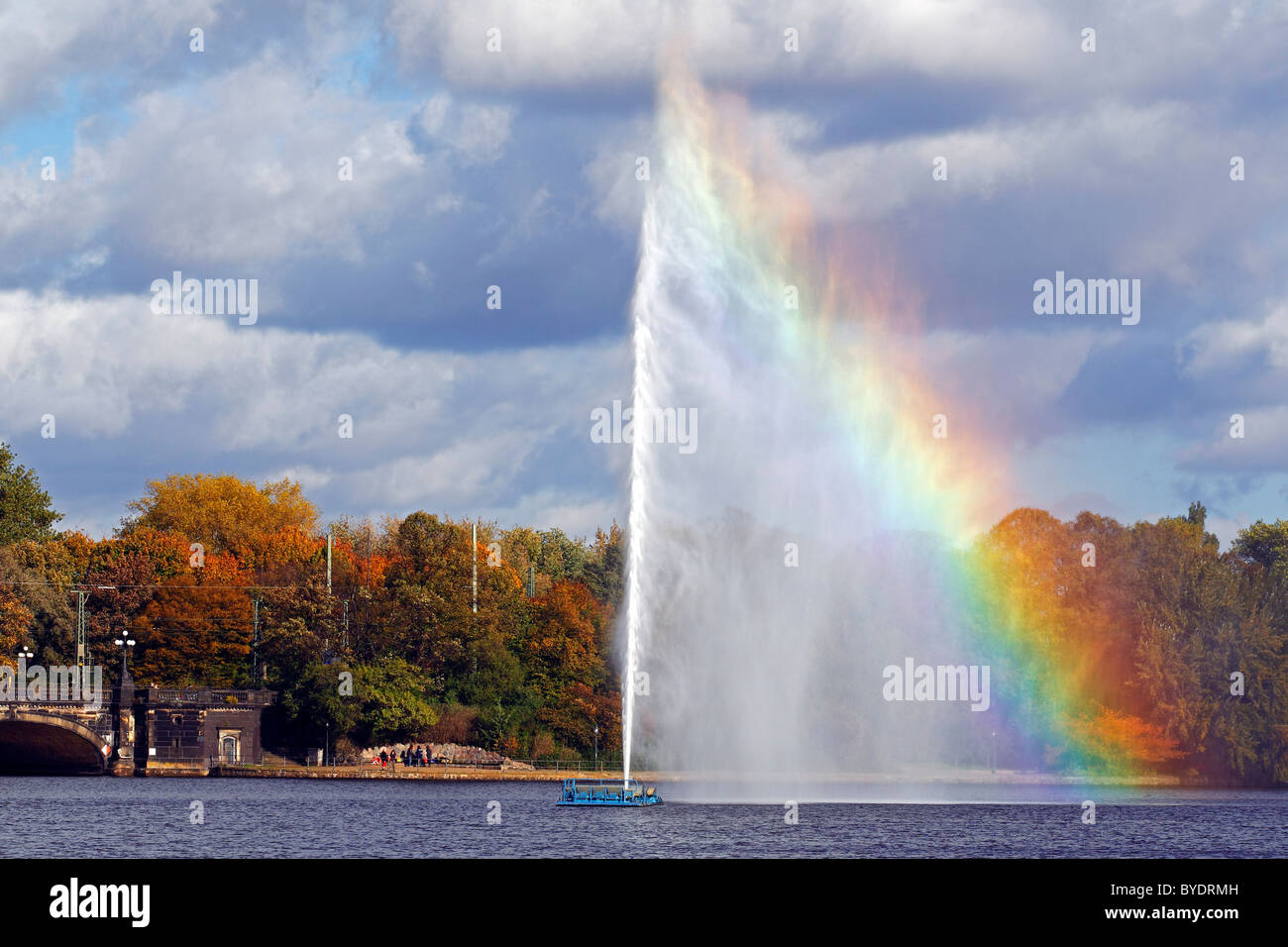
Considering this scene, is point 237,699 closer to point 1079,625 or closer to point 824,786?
point 824,786

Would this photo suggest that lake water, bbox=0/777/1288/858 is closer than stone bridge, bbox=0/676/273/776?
Yes

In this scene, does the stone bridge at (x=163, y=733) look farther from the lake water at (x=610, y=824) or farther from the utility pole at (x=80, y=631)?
the lake water at (x=610, y=824)

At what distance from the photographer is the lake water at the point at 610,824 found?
155ft

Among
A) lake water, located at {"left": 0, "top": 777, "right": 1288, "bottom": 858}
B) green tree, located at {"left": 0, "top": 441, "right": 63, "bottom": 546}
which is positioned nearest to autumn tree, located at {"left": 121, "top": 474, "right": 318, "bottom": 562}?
green tree, located at {"left": 0, "top": 441, "right": 63, "bottom": 546}

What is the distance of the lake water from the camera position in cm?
4728

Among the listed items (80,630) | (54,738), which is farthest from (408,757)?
(80,630)

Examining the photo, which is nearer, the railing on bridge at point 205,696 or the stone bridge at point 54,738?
the stone bridge at point 54,738

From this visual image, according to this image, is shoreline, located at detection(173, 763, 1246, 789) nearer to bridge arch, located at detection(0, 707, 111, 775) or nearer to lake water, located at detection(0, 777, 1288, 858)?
bridge arch, located at detection(0, 707, 111, 775)

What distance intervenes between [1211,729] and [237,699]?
172 feet

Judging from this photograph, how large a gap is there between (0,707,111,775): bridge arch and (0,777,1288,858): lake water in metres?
8.50

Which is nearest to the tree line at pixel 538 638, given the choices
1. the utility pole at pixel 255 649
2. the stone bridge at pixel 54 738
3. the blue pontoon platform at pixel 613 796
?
the utility pole at pixel 255 649

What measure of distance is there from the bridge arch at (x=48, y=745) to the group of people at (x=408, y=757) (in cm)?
1480

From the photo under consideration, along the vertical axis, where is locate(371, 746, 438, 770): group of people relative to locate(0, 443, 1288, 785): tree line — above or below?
below
